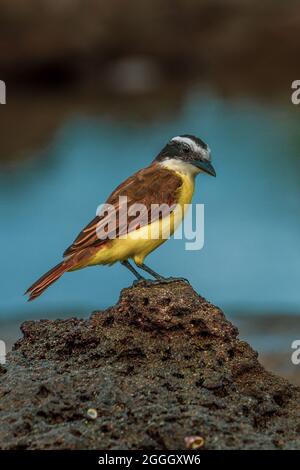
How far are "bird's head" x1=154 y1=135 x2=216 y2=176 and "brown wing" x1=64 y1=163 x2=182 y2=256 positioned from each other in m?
0.16

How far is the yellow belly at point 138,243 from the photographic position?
6.87 meters

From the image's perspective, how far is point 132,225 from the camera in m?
6.84

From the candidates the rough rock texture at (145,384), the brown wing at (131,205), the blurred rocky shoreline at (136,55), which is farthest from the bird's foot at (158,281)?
the blurred rocky shoreline at (136,55)

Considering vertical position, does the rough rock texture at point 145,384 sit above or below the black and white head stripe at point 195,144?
below

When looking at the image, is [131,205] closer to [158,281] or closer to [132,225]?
[132,225]

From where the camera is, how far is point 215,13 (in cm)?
2411

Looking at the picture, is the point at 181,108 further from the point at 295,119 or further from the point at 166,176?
the point at 166,176

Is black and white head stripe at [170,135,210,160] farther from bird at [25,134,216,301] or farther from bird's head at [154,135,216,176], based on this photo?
bird at [25,134,216,301]

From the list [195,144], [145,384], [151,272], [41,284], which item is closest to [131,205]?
[151,272]

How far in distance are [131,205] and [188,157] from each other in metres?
0.73

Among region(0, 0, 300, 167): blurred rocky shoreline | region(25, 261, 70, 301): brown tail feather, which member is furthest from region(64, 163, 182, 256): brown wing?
region(0, 0, 300, 167): blurred rocky shoreline

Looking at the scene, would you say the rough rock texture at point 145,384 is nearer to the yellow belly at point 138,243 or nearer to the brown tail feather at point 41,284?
the brown tail feather at point 41,284
